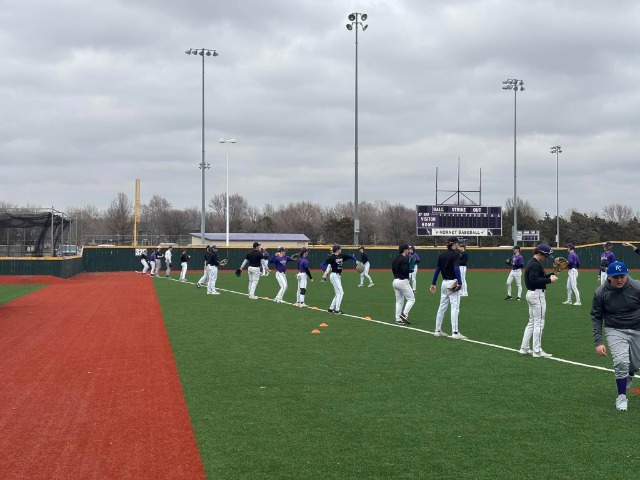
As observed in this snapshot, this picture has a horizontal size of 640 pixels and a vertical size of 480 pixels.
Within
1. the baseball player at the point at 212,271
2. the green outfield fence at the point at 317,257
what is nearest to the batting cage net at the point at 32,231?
the green outfield fence at the point at 317,257

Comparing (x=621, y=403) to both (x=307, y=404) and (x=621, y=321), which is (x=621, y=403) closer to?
(x=621, y=321)

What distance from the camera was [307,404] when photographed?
8828 mm

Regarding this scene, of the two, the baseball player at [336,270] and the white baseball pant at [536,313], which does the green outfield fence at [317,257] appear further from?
the white baseball pant at [536,313]

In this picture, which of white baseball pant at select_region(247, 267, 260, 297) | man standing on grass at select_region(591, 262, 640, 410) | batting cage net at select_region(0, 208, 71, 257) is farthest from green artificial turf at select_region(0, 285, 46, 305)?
man standing on grass at select_region(591, 262, 640, 410)

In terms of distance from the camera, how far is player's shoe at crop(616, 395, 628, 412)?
8.42 metres

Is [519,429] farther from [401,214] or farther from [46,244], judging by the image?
[401,214]

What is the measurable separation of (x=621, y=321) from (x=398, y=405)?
2852 mm

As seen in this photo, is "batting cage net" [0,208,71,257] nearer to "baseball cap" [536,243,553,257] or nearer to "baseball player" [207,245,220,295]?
"baseball player" [207,245,220,295]

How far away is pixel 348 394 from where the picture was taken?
370 inches

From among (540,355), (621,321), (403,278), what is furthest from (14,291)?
(621,321)

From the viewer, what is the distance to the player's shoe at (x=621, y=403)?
27.6 feet

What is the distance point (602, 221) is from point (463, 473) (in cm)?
10541

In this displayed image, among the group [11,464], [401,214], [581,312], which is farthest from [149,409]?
[401,214]

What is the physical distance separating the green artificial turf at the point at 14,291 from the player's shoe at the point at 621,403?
22466 mm
